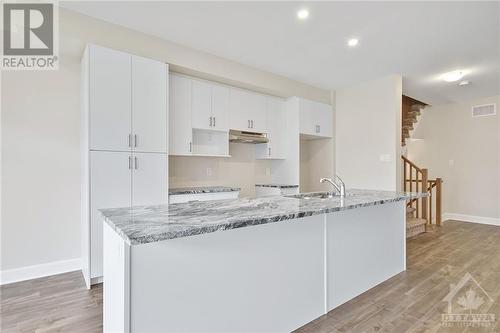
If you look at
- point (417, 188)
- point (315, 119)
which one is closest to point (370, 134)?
point (315, 119)

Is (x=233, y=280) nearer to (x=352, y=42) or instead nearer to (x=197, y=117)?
(x=197, y=117)

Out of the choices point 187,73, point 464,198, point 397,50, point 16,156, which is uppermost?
point 397,50

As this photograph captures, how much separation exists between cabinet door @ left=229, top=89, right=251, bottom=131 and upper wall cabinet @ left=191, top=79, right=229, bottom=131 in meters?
0.10

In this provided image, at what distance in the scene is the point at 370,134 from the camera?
474 cm

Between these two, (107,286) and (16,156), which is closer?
(107,286)

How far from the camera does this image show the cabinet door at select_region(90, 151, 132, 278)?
2639mm

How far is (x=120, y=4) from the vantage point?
2584 mm

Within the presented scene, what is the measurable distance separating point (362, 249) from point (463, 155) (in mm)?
5539

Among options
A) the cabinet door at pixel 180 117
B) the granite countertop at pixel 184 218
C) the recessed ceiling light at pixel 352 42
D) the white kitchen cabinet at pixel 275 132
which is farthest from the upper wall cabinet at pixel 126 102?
the recessed ceiling light at pixel 352 42

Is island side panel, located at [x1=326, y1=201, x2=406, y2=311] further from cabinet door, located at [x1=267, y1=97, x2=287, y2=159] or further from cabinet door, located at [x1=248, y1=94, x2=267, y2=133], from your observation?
cabinet door, located at [x1=248, y1=94, x2=267, y2=133]

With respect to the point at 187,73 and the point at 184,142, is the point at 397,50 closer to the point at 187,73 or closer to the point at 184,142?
the point at 187,73

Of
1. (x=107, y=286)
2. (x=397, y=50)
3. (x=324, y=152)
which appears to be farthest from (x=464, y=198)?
(x=107, y=286)

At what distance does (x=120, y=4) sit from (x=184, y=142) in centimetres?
165

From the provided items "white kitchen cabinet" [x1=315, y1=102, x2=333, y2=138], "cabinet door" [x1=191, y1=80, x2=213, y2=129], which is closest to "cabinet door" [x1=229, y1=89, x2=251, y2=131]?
"cabinet door" [x1=191, y1=80, x2=213, y2=129]
